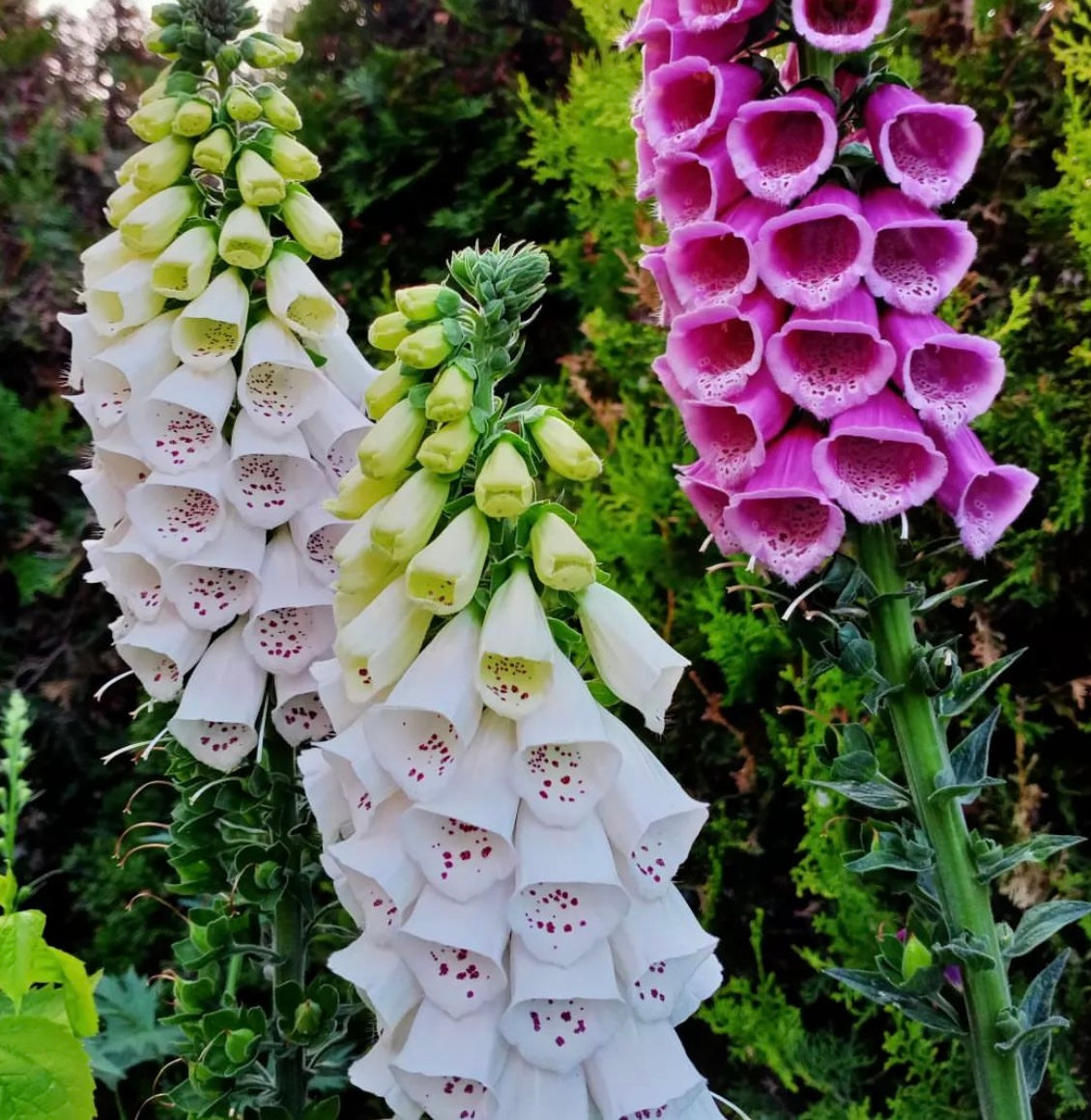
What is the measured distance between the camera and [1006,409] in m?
1.53

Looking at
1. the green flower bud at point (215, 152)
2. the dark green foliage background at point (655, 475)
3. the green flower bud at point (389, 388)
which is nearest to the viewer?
the green flower bud at point (389, 388)

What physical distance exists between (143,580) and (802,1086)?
1333mm

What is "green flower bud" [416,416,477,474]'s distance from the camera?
0.69 m

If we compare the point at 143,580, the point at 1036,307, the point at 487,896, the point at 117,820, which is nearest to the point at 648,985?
the point at 487,896

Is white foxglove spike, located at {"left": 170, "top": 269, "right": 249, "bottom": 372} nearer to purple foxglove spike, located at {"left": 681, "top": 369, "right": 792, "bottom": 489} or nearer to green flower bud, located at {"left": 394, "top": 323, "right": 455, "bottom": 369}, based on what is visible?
green flower bud, located at {"left": 394, "top": 323, "right": 455, "bottom": 369}

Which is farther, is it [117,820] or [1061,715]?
[117,820]

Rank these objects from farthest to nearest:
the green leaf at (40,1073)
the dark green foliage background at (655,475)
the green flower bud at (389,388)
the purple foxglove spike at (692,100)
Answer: the dark green foliage background at (655,475), the purple foxglove spike at (692,100), the green flower bud at (389,388), the green leaf at (40,1073)

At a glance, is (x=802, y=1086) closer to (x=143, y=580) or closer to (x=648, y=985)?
(x=648, y=985)

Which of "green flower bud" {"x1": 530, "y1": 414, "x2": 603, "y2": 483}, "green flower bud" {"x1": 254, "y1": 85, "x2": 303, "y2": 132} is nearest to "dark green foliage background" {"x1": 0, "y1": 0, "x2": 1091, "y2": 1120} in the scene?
"green flower bud" {"x1": 530, "y1": 414, "x2": 603, "y2": 483}

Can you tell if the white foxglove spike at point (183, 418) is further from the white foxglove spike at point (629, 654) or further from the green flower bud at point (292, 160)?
the white foxglove spike at point (629, 654)

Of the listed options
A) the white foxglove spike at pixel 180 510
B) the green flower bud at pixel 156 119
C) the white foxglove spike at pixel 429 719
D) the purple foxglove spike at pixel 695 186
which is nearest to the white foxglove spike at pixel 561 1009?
the white foxglove spike at pixel 429 719

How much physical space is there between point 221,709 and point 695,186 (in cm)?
60

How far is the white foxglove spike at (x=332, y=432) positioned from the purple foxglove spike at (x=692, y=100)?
0.35 m

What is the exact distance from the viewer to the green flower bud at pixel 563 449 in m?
0.70
